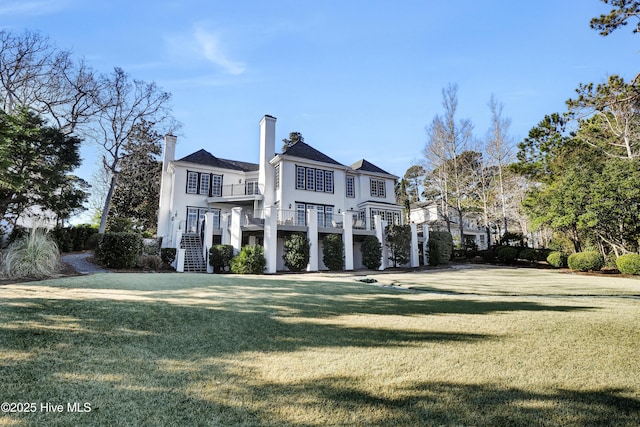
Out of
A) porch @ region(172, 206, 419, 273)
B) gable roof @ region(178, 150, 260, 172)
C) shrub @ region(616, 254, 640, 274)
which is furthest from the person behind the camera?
gable roof @ region(178, 150, 260, 172)

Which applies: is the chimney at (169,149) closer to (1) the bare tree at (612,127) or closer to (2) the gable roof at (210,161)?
(2) the gable roof at (210,161)

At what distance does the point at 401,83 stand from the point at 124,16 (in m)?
8.08

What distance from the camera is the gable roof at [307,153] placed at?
75.5ft

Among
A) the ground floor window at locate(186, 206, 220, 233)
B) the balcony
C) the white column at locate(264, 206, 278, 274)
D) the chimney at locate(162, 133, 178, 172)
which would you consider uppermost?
the chimney at locate(162, 133, 178, 172)

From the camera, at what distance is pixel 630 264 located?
16.0 metres

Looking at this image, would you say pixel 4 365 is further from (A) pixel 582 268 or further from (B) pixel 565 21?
(A) pixel 582 268

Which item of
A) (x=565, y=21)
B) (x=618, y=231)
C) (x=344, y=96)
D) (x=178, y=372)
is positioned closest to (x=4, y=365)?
(x=178, y=372)

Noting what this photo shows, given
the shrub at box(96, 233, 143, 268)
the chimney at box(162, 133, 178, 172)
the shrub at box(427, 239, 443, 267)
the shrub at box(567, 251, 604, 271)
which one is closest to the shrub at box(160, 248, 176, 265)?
the shrub at box(96, 233, 143, 268)

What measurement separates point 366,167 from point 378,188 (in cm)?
200

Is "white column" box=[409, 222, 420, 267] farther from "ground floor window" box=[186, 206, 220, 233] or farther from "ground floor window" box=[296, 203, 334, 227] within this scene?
"ground floor window" box=[186, 206, 220, 233]

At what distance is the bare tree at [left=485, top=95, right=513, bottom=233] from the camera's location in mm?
28656

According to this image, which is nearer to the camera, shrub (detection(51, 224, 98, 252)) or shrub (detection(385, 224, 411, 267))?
shrub (detection(51, 224, 98, 252))

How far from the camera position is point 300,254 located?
17281 mm

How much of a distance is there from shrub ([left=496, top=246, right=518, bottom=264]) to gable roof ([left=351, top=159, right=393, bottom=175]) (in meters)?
10.5
